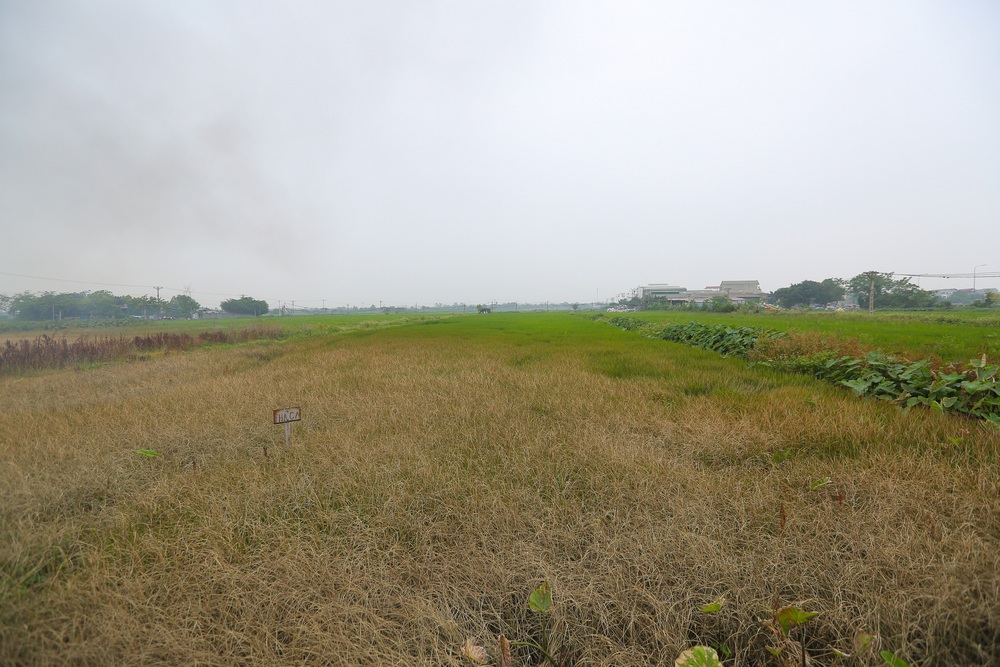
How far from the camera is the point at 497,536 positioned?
80.8 inches

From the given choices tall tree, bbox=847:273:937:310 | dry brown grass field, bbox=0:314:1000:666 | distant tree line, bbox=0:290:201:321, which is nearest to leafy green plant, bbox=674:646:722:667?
dry brown grass field, bbox=0:314:1000:666

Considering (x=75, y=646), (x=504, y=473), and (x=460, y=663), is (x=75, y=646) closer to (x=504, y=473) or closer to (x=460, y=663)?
(x=460, y=663)

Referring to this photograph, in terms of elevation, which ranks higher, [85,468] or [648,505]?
[85,468]

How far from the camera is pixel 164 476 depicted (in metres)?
2.75

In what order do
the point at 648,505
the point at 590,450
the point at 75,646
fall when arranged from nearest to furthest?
1. the point at 75,646
2. the point at 648,505
3. the point at 590,450

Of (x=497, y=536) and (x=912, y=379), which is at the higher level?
(x=912, y=379)

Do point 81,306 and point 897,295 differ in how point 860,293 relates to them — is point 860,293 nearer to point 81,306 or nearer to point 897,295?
point 897,295

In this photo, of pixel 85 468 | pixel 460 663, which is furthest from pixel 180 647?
pixel 85 468

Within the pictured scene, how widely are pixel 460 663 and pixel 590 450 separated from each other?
79.6 inches

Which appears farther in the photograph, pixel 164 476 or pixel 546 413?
pixel 546 413

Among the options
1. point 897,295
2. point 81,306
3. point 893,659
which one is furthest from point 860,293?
point 81,306

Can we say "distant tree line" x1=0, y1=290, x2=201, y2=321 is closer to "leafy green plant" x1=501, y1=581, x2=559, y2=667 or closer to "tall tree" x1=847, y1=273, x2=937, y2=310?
"leafy green plant" x1=501, y1=581, x2=559, y2=667

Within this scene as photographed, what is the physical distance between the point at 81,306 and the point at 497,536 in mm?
55582

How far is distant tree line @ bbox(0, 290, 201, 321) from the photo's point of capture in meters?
29.2
